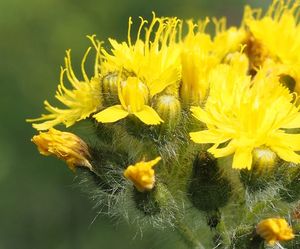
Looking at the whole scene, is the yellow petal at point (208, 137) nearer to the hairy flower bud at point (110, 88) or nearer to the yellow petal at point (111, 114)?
the yellow petal at point (111, 114)

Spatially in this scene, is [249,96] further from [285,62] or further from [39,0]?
[39,0]

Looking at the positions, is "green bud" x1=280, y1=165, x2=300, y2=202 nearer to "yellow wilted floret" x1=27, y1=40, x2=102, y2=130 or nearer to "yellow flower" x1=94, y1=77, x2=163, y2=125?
"yellow flower" x1=94, y1=77, x2=163, y2=125

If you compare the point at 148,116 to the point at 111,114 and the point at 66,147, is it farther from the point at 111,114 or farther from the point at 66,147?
the point at 66,147

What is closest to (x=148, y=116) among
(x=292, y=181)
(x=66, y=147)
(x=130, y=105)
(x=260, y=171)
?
(x=130, y=105)

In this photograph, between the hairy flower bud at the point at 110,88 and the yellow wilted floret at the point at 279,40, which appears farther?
the yellow wilted floret at the point at 279,40

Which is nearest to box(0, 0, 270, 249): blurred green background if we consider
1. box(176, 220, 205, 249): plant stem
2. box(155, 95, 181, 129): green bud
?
box(176, 220, 205, 249): plant stem

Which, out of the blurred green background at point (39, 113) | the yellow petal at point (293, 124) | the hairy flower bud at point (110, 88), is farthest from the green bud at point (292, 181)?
the blurred green background at point (39, 113)
